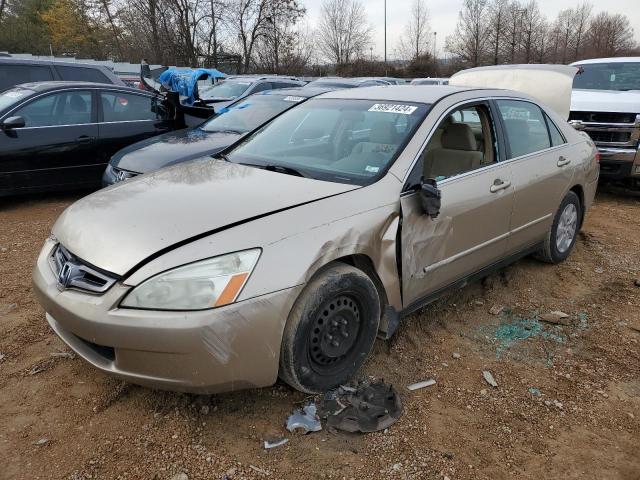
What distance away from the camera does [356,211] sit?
274 centimetres

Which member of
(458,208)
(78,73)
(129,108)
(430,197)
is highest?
(78,73)

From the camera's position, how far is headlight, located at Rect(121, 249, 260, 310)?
2221 millimetres

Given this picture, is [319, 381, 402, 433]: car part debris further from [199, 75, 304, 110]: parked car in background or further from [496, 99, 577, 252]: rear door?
[199, 75, 304, 110]: parked car in background

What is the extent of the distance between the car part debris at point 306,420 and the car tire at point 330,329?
0.10m

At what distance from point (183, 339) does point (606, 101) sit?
777cm

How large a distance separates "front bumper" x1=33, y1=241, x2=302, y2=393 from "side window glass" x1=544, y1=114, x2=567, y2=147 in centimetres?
315

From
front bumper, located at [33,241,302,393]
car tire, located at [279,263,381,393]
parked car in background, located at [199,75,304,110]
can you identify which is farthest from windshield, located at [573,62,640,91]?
front bumper, located at [33,241,302,393]


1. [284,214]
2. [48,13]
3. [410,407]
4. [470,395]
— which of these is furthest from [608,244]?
[48,13]

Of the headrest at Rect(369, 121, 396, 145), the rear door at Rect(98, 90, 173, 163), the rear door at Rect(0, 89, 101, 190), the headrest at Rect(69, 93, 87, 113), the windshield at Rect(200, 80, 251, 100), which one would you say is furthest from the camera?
the windshield at Rect(200, 80, 251, 100)

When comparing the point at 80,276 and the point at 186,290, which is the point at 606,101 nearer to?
the point at 186,290

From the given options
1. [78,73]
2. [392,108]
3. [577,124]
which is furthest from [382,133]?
[78,73]

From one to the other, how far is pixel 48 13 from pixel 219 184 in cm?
4733

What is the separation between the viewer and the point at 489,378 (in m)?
3.05

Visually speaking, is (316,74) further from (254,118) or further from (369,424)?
(369,424)
